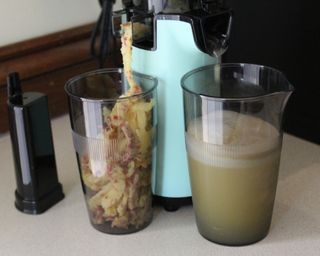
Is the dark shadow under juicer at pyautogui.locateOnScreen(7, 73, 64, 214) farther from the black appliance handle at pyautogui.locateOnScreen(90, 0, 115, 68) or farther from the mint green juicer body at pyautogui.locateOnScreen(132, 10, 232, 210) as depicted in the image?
the black appliance handle at pyautogui.locateOnScreen(90, 0, 115, 68)

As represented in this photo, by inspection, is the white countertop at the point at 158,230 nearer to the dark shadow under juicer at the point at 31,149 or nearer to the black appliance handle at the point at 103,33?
the dark shadow under juicer at the point at 31,149

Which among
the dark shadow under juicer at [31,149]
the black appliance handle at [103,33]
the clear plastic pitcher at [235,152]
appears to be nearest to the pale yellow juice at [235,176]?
the clear plastic pitcher at [235,152]

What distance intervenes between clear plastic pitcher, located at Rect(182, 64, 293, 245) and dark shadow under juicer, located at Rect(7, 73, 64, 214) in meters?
0.22

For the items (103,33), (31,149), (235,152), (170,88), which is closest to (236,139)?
(235,152)

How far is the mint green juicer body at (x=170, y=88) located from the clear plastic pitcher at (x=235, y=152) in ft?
0.07

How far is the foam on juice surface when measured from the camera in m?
0.68

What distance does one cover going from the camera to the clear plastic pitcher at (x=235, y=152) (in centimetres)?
68

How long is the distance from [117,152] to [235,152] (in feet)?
0.50

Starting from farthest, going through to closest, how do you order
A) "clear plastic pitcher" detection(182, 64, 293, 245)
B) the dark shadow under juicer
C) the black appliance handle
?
1. the black appliance handle
2. the dark shadow under juicer
3. "clear plastic pitcher" detection(182, 64, 293, 245)

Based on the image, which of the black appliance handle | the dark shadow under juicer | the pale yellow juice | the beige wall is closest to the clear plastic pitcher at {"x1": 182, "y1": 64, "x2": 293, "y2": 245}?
the pale yellow juice

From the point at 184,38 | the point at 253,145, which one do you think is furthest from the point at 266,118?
the point at 184,38

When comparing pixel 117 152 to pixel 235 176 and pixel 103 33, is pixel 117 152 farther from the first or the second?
pixel 103 33

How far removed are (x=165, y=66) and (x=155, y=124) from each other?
0.08 metres

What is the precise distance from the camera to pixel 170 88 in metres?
0.77
